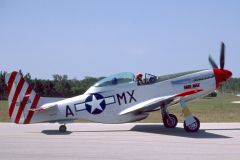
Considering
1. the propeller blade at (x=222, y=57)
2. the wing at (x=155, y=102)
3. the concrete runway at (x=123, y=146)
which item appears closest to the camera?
the concrete runway at (x=123, y=146)

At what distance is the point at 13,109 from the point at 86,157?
19.6 ft

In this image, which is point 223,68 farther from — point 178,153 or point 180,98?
point 178,153

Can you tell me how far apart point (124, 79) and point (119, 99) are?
819mm

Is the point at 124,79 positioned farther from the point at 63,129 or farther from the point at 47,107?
the point at 47,107

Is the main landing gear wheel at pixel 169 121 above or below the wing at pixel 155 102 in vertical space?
below

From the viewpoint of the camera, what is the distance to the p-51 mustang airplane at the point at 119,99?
13641mm

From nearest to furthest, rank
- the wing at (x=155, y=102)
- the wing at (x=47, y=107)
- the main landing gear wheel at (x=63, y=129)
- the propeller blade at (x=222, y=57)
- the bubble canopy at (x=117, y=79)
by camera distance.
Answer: the wing at (x=155, y=102), the wing at (x=47, y=107), the main landing gear wheel at (x=63, y=129), the bubble canopy at (x=117, y=79), the propeller blade at (x=222, y=57)

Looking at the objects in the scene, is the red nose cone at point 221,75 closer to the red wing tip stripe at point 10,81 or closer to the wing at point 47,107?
the wing at point 47,107

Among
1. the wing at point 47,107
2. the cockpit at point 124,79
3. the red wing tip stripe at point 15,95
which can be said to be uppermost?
the cockpit at point 124,79

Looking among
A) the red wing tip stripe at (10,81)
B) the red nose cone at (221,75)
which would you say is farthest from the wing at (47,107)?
the red nose cone at (221,75)

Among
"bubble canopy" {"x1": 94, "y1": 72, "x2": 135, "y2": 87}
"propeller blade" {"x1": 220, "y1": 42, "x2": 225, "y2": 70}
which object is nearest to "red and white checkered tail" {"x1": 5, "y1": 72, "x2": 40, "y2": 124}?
"bubble canopy" {"x1": 94, "y1": 72, "x2": 135, "y2": 87}

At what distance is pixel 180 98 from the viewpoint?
1371cm

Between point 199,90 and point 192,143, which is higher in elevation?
point 199,90

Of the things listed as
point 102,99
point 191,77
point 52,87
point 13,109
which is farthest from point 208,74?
point 52,87
